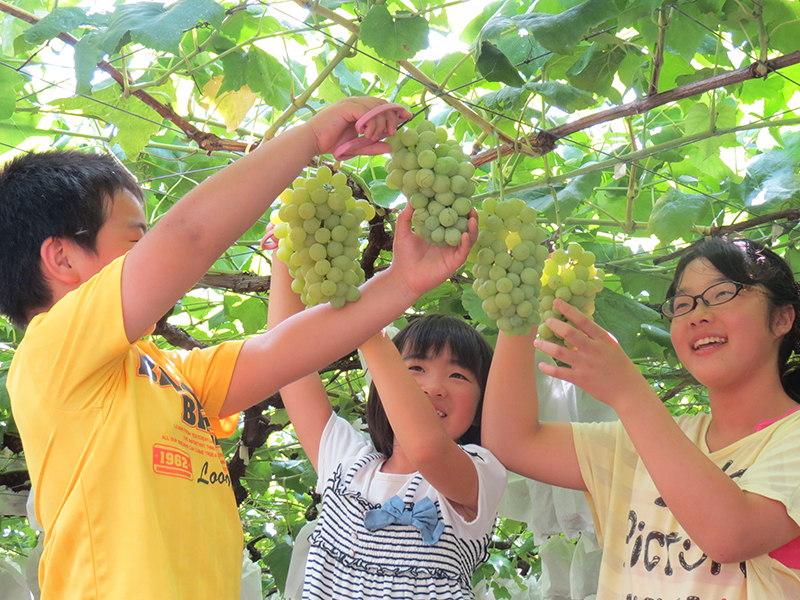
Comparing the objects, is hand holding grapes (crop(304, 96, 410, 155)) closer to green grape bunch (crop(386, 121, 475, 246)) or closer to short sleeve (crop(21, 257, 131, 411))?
green grape bunch (crop(386, 121, 475, 246))

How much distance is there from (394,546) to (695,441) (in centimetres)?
64

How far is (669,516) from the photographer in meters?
1.35

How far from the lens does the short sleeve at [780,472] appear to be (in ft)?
3.75

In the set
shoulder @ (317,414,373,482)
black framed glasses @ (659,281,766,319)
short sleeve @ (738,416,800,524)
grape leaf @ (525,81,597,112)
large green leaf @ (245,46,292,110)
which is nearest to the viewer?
short sleeve @ (738,416,800,524)

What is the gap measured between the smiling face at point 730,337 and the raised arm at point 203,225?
31.3 inches

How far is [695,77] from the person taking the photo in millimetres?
1467

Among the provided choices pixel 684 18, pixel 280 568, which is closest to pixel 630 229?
pixel 684 18

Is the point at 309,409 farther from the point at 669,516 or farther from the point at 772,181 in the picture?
the point at 772,181

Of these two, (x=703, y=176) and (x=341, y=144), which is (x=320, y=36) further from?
(x=703, y=176)

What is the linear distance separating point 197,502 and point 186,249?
0.43m

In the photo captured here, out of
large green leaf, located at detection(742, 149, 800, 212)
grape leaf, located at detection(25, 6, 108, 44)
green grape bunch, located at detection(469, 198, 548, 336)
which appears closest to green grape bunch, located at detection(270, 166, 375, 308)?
green grape bunch, located at detection(469, 198, 548, 336)

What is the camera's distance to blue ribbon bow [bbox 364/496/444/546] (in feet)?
4.91

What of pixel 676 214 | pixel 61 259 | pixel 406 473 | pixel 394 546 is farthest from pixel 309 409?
pixel 676 214

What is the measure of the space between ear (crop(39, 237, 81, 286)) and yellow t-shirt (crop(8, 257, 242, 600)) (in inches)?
3.7
